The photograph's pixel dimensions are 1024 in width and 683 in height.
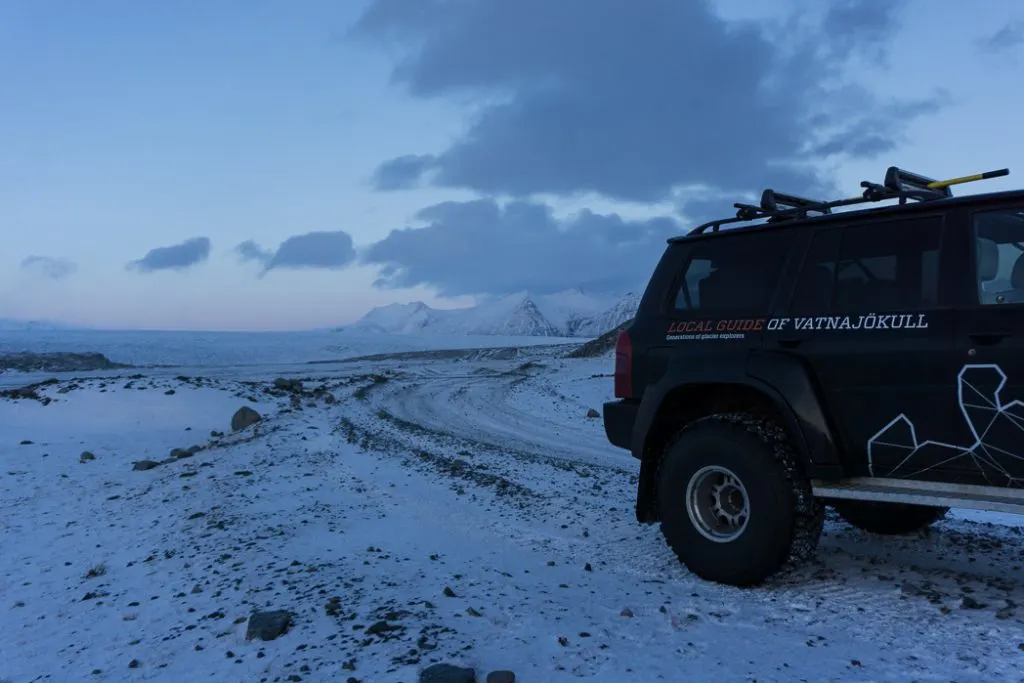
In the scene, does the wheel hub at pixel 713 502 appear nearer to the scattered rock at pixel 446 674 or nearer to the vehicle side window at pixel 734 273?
the vehicle side window at pixel 734 273

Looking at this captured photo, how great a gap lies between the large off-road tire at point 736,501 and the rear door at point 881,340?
413mm

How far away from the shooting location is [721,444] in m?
4.48

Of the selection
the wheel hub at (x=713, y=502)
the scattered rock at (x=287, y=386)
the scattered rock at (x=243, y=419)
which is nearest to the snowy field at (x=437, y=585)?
the wheel hub at (x=713, y=502)

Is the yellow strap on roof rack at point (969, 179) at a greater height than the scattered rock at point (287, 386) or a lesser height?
greater

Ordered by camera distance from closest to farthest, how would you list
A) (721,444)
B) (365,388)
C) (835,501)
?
1. (721,444)
2. (835,501)
3. (365,388)

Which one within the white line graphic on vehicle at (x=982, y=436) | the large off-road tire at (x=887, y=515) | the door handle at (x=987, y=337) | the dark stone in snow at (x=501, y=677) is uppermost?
the door handle at (x=987, y=337)

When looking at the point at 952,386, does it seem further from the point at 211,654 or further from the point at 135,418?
the point at 135,418

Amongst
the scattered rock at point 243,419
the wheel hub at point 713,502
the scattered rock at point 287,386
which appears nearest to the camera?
the wheel hub at point 713,502

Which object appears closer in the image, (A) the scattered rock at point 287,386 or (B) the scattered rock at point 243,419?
(B) the scattered rock at point 243,419

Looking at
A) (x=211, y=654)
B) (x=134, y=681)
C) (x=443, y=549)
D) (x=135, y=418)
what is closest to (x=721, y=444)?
(x=443, y=549)

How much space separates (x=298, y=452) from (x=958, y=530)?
8397 millimetres

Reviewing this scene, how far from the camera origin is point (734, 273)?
16.3ft

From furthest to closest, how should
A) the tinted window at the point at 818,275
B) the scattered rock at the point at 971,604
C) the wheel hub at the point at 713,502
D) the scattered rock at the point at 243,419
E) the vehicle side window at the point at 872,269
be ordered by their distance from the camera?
1. the scattered rock at the point at 243,419
2. the wheel hub at the point at 713,502
3. the tinted window at the point at 818,275
4. the vehicle side window at the point at 872,269
5. the scattered rock at the point at 971,604

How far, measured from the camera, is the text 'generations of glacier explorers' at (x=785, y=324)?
13.4ft
